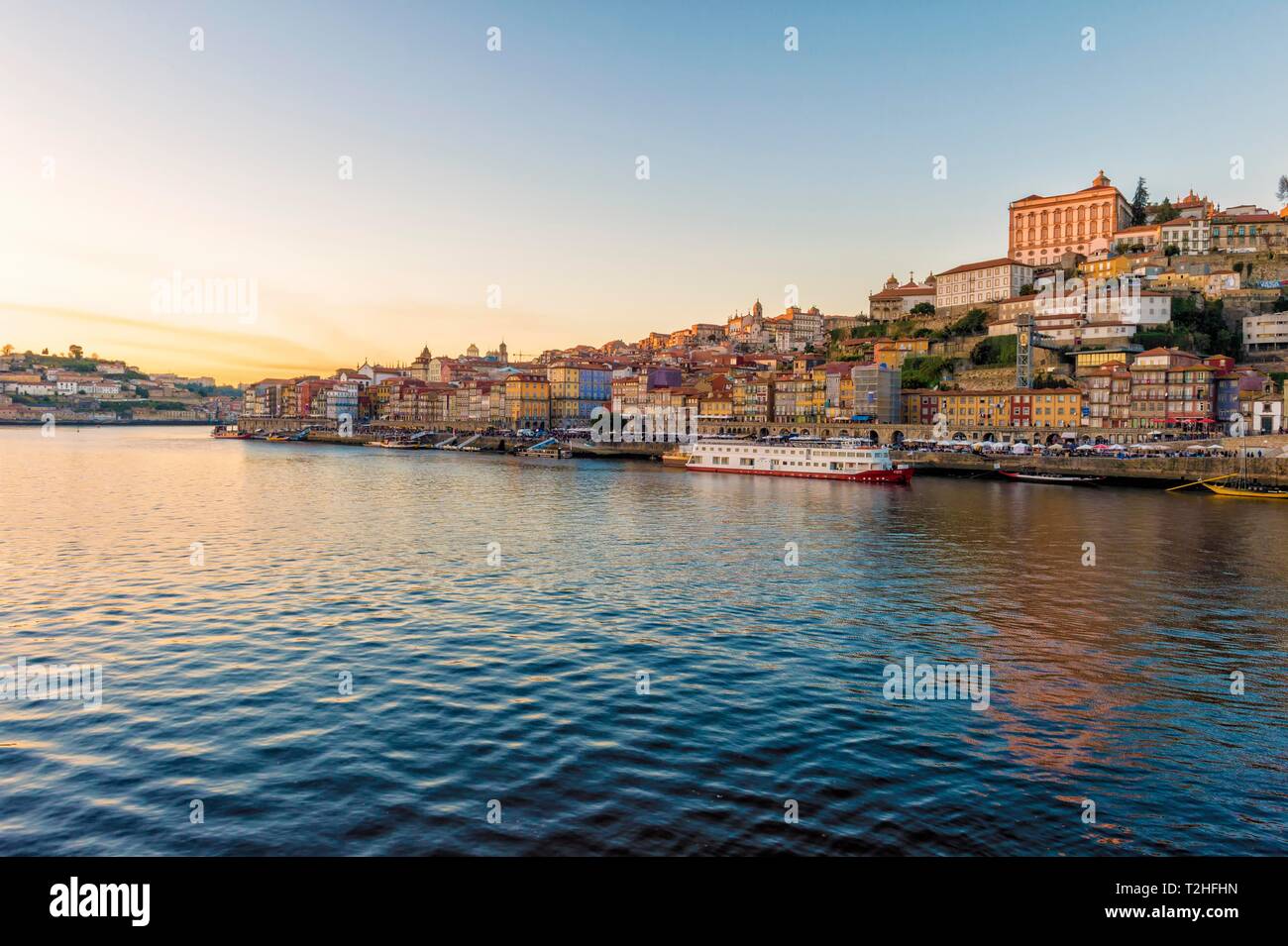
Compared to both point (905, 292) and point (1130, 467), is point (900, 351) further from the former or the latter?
point (1130, 467)

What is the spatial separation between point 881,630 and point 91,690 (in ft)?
46.0

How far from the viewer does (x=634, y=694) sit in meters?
12.8

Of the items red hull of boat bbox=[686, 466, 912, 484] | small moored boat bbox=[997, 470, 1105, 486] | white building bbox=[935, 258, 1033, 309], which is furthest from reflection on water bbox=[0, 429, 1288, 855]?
white building bbox=[935, 258, 1033, 309]

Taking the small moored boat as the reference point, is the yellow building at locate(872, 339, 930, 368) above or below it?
above

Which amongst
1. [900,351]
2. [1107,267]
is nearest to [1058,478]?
[900,351]

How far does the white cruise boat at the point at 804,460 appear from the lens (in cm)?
→ 5869

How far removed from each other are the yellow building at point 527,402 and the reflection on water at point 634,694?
323 ft

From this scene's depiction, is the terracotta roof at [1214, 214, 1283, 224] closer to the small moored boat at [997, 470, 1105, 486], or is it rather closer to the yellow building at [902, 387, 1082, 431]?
the yellow building at [902, 387, 1082, 431]

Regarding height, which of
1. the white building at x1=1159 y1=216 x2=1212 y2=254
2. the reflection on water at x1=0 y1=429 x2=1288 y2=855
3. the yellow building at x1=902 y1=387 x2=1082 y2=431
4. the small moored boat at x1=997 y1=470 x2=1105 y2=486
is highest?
the white building at x1=1159 y1=216 x2=1212 y2=254

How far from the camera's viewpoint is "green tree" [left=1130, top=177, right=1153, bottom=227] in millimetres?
110625

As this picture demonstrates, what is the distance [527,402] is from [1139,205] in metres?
91.8

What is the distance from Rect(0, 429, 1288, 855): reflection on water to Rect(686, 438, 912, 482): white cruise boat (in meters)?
28.5

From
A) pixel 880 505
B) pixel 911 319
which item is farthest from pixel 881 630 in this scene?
pixel 911 319
